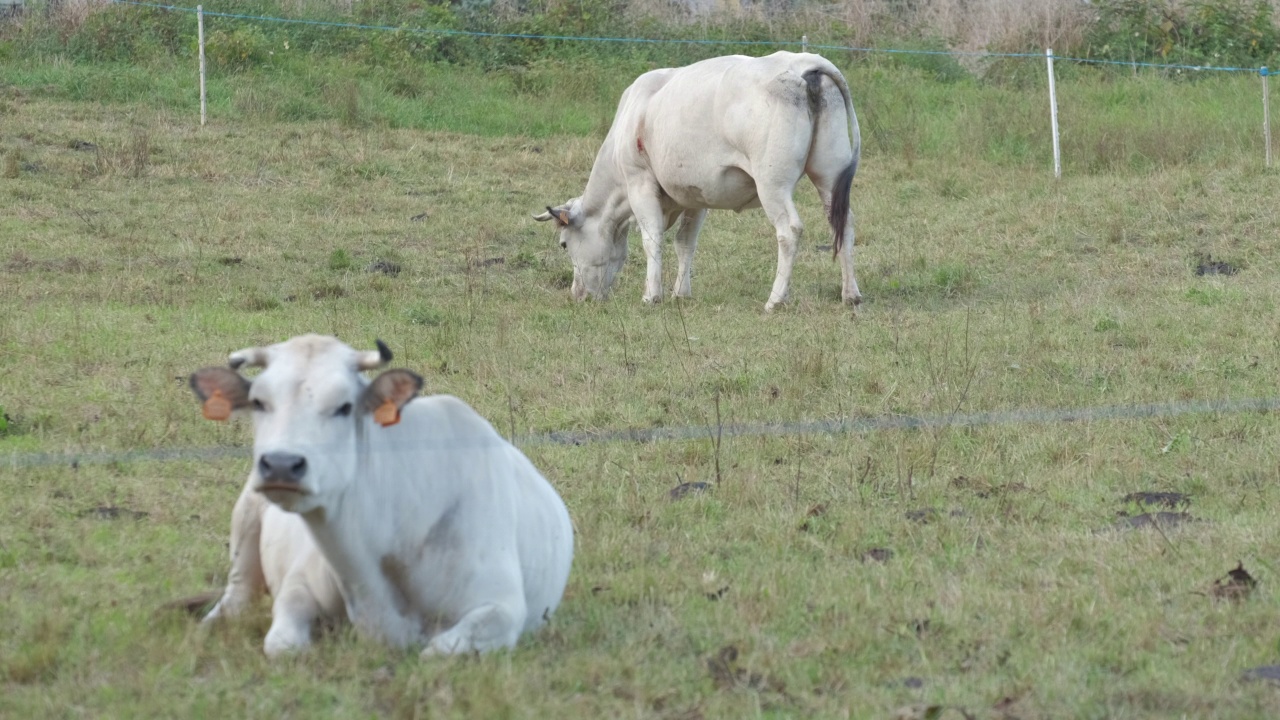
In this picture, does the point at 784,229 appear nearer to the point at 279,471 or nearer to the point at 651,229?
the point at 651,229

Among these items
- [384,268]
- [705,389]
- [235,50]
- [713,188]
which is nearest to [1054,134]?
[713,188]

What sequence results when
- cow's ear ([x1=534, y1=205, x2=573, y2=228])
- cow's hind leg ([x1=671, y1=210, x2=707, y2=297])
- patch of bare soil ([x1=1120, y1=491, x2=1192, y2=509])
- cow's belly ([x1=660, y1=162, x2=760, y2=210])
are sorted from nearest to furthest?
patch of bare soil ([x1=1120, y1=491, x2=1192, y2=509]) → cow's belly ([x1=660, y1=162, x2=760, y2=210]) → cow's hind leg ([x1=671, y1=210, x2=707, y2=297]) → cow's ear ([x1=534, y1=205, x2=573, y2=228])

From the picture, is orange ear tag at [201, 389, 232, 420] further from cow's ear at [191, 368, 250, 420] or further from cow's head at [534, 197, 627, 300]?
cow's head at [534, 197, 627, 300]

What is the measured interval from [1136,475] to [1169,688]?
9.24 ft

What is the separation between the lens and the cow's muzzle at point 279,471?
418 cm

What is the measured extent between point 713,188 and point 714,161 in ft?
0.72

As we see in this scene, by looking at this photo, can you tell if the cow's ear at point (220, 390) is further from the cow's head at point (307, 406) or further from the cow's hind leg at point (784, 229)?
the cow's hind leg at point (784, 229)

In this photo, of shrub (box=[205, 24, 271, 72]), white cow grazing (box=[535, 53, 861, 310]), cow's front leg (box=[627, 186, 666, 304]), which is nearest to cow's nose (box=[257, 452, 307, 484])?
white cow grazing (box=[535, 53, 861, 310])

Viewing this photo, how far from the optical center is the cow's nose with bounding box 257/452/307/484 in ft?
13.7

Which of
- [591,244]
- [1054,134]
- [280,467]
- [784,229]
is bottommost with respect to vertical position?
[591,244]

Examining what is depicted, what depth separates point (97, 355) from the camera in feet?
30.1

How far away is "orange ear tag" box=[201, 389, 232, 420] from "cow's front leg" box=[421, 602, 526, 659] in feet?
2.79

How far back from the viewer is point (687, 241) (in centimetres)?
1319

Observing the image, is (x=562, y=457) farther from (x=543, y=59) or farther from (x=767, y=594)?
(x=543, y=59)
